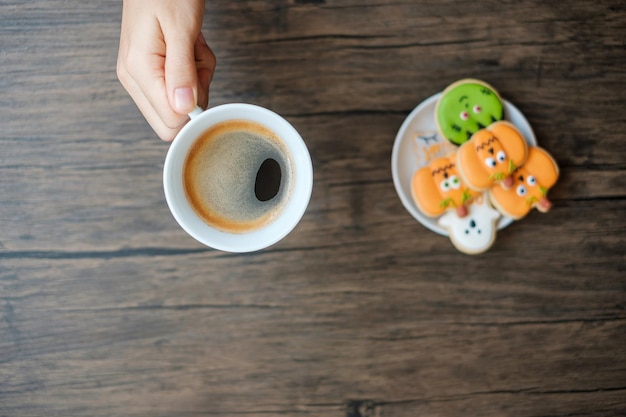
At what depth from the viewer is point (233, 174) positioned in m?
0.68

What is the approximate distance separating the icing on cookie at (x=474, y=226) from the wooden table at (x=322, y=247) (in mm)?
40

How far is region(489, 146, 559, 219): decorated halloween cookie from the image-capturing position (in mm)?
812

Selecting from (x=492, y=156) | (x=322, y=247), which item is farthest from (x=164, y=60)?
(x=492, y=156)

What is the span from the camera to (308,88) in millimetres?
843

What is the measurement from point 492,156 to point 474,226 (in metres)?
0.11

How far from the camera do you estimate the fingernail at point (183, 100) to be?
601mm

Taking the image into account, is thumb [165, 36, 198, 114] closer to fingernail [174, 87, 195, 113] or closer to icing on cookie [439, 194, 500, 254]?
fingernail [174, 87, 195, 113]

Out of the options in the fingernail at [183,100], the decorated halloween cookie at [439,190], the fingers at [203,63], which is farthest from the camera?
the decorated halloween cookie at [439,190]

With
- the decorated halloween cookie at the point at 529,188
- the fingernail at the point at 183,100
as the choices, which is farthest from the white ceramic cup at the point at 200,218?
the decorated halloween cookie at the point at 529,188

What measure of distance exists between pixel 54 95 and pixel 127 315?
360 mm

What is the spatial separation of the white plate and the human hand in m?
0.31

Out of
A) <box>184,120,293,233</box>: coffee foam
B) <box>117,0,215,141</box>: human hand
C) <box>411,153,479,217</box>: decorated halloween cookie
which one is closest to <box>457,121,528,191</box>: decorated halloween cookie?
<box>411,153,479,217</box>: decorated halloween cookie

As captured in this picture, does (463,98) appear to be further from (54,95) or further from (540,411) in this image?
(54,95)

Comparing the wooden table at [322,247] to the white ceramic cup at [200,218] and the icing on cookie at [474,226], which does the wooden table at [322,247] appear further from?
the white ceramic cup at [200,218]
